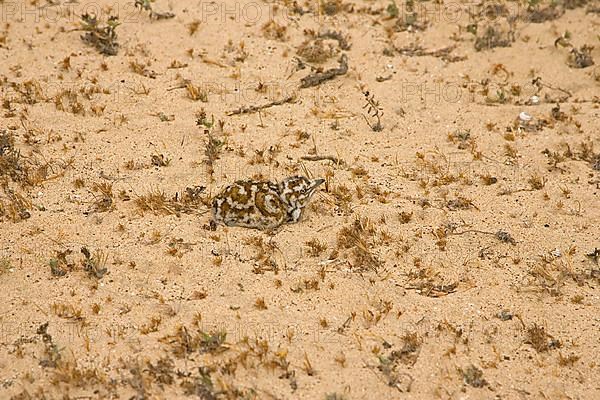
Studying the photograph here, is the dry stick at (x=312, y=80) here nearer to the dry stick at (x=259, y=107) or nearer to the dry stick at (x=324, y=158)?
the dry stick at (x=259, y=107)

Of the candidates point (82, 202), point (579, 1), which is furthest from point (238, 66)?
point (579, 1)

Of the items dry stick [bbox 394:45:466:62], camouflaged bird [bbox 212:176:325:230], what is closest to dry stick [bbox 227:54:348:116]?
dry stick [bbox 394:45:466:62]

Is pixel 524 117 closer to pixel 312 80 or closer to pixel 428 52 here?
pixel 428 52

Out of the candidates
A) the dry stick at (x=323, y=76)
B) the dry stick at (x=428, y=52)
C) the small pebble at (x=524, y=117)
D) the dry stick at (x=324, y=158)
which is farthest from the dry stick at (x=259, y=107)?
the small pebble at (x=524, y=117)

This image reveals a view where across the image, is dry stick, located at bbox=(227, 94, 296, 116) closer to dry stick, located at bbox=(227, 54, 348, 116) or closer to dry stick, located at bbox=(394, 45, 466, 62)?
dry stick, located at bbox=(227, 54, 348, 116)

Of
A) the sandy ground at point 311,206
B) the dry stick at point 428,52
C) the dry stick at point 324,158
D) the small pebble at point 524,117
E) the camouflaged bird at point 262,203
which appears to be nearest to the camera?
the sandy ground at point 311,206

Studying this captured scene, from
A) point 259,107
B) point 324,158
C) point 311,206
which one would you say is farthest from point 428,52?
point 311,206
